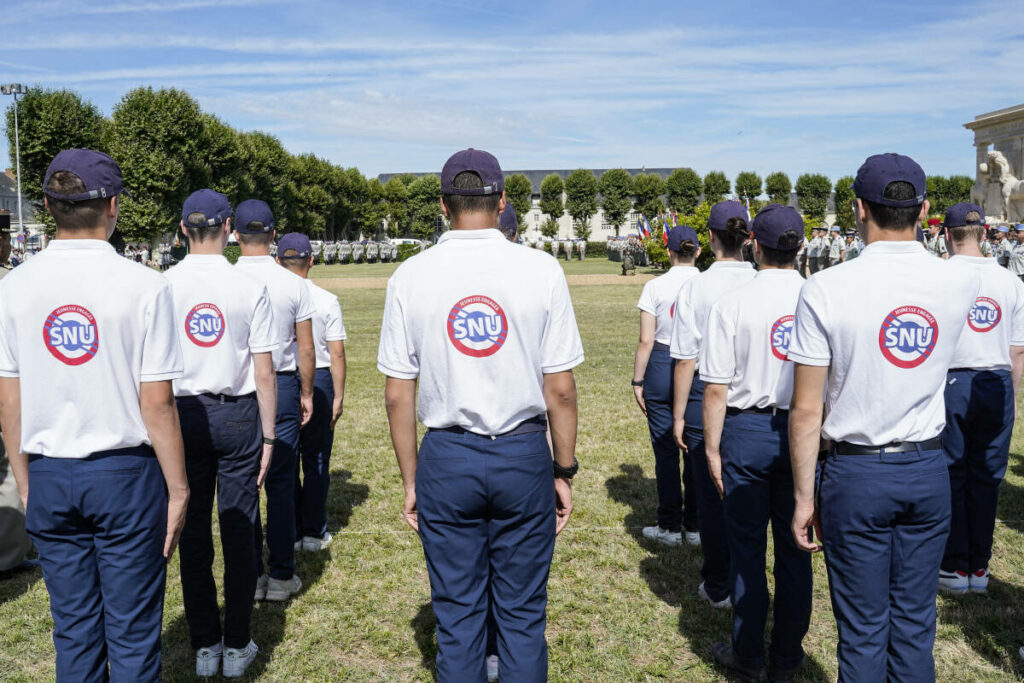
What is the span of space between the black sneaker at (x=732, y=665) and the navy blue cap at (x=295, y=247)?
3766 mm

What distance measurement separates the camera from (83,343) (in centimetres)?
267

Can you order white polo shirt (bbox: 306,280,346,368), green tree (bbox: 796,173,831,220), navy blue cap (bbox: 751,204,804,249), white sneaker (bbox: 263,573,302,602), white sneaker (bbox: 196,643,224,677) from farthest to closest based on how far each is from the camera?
1. green tree (bbox: 796,173,831,220)
2. white polo shirt (bbox: 306,280,346,368)
3. white sneaker (bbox: 263,573,302,602)
4. white sneaker (bbox: 196,643,224,677)
5. navy blue cap (bbox: 751,204,804,249)

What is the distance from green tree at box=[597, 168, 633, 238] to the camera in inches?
3194

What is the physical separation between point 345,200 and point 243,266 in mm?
67875

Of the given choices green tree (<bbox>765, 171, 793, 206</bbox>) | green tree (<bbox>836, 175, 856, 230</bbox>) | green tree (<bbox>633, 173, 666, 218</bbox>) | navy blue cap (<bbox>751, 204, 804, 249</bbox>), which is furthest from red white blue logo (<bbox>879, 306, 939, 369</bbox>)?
green tree (<bbox>765, 171, 793, 206</bbox>)

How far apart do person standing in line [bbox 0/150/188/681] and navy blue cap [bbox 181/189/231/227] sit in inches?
42.1

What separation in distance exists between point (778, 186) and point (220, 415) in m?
88.9

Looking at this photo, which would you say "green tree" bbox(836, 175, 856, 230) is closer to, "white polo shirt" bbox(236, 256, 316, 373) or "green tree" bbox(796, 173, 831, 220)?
"green tree" bbox(796, 173, 831, 220)

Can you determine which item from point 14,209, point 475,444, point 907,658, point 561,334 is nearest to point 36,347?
point 475,444

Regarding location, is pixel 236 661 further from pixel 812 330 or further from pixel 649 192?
pixel 649 192

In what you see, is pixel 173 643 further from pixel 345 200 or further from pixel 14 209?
pixel 14 209

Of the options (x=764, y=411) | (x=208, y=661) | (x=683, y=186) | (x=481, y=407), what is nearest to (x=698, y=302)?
(x=764, y=411)

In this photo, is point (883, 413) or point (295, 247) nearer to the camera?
point (883, 413)

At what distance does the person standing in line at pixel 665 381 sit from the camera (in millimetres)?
5617
